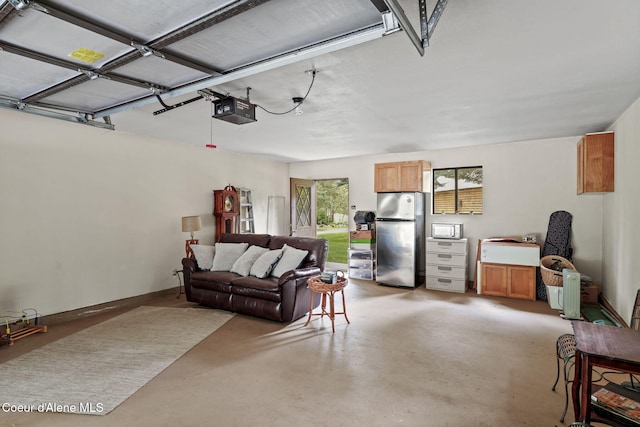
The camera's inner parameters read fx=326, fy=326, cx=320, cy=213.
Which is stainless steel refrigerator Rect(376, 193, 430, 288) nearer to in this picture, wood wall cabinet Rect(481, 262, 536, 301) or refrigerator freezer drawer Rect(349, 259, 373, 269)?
refrigerator freezer drawer Rect(349, 259, 373, 269)

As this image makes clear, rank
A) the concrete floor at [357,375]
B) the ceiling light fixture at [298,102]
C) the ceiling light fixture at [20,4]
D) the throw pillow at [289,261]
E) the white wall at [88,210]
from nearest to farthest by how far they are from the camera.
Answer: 1. the ceiling light fixture at [20,4]
2. the concrete floor at [357,375]
3. the ceiling light fixture at [298,102]
4. the white wall at [88,210]
5. the throw pillow at [289,261]

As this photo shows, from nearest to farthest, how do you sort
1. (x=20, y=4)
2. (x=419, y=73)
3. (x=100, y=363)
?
(x=20, y=4)
(x=419, y=73)
(x=100, y=363)

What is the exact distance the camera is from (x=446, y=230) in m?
5.81

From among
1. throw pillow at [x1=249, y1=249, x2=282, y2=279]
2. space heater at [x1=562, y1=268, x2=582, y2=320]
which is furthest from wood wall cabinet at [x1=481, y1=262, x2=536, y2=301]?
throw pillow at [x1=249, y1=249, x2=282, y2=279]

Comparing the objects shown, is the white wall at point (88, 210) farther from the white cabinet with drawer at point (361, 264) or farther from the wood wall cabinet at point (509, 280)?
the wood wall cabinet at point (509, 280)

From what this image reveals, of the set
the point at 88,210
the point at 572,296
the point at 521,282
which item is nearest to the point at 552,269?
the point at 521,282

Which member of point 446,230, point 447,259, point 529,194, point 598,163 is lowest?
point 447,259

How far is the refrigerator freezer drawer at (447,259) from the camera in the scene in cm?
562

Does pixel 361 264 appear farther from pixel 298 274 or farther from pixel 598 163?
pixel 598 163

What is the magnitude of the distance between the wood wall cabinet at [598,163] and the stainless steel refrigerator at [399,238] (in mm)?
2433

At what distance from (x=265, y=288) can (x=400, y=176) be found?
3.41 m

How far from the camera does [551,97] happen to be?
3295mm

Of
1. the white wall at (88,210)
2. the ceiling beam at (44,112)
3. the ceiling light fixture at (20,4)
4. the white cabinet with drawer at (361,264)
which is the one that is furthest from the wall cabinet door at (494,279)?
the ceiling light fixture at (20,4)

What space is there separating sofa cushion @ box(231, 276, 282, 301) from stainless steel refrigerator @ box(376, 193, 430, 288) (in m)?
2.59
